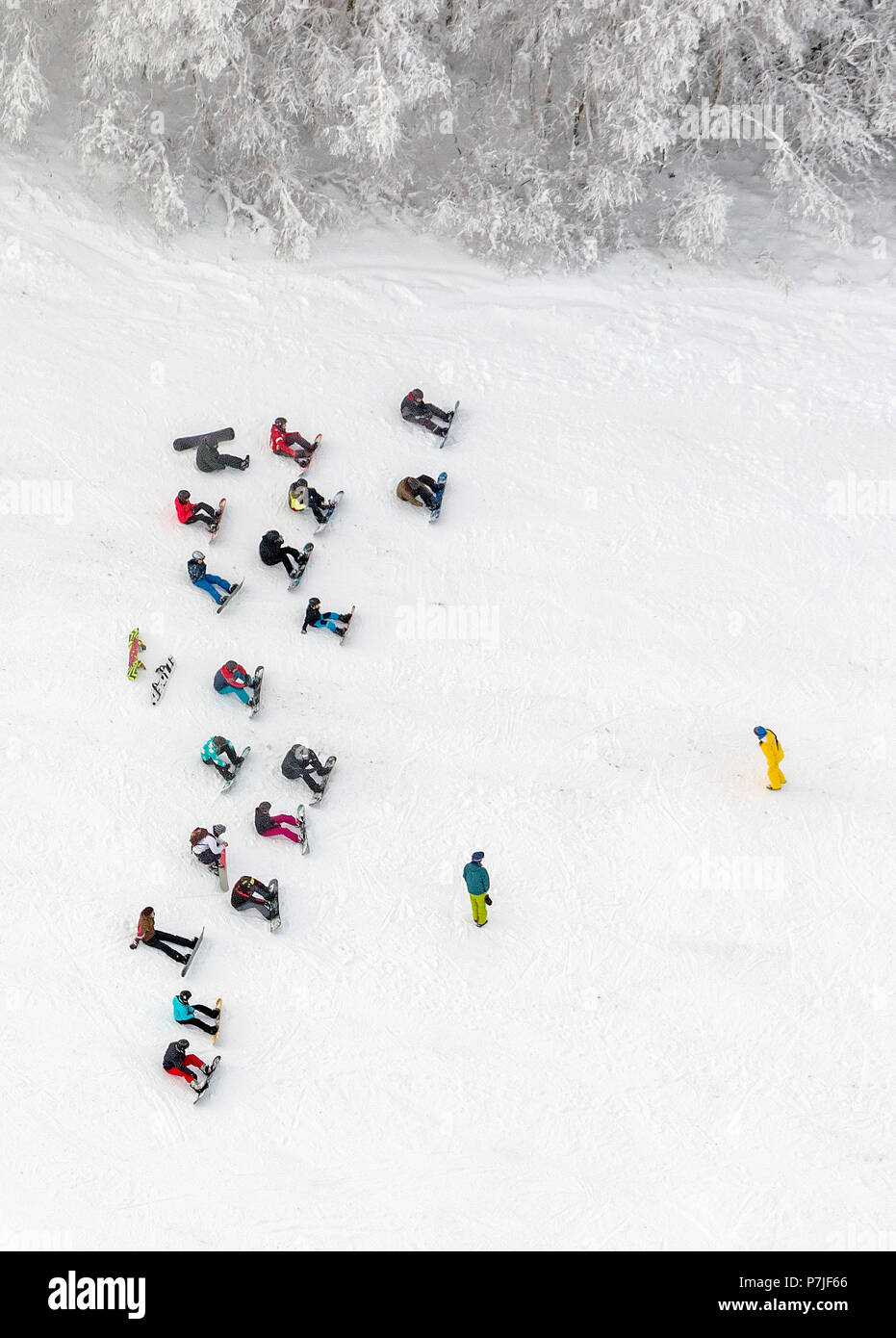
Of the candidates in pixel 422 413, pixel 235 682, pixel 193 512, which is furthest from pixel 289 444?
pixel 235 682

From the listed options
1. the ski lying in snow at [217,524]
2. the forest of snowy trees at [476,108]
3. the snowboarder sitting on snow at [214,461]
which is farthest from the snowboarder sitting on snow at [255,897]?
the forest of snowy trees at [476,108]

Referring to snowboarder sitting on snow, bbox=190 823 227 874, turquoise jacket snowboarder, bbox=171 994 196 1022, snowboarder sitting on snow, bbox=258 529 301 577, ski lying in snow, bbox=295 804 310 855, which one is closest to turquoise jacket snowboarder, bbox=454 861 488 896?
ski lying in snow, bbox=295 804 310 855

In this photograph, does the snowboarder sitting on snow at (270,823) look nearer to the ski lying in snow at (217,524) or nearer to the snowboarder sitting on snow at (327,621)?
the snowboarder sitting on snow at (327,621)

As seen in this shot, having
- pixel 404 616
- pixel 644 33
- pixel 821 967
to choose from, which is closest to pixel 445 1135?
pixel 821 967

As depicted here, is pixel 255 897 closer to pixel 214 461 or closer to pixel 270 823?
pixel 270 823
